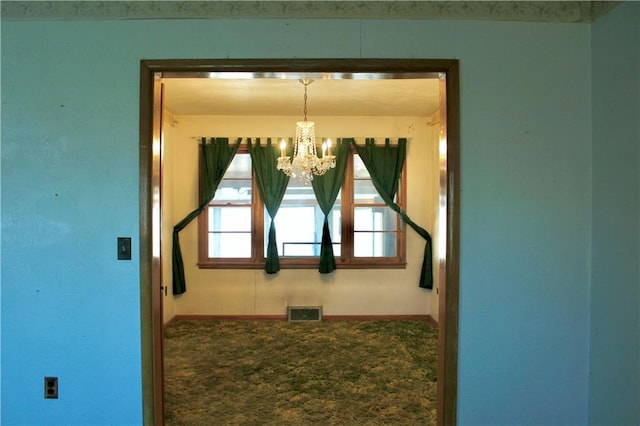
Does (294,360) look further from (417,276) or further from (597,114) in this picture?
(597,114)

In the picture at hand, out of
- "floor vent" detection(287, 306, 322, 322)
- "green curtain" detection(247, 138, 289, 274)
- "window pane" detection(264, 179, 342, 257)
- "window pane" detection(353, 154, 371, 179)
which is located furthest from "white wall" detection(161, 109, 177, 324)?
"window pane" detection(353, 154, 371, 179)

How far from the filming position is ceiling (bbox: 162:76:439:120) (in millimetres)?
2961

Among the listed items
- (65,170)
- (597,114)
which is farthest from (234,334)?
(597,114)

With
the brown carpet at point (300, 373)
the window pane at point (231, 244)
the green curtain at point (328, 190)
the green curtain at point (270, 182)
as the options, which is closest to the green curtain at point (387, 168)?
the green curtain at point (328, 190)

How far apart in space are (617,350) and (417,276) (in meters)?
2.71

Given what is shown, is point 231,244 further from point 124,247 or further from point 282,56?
point 282,56

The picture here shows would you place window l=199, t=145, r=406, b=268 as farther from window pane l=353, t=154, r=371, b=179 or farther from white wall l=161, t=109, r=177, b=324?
white wall l=161, t=109, r=177, b=324

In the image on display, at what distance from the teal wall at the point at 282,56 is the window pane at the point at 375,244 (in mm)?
2594

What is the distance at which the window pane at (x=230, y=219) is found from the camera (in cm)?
429

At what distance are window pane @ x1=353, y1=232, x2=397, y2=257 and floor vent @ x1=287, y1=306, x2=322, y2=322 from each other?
0.90 m

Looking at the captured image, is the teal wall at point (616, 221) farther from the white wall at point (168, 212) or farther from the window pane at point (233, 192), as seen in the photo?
the white wall at point (168, 212)

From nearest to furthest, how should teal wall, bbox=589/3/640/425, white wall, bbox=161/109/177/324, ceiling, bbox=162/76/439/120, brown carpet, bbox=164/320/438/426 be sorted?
teal wall, bbox=589/3/640/425 < brown carpet, bbox=164/320/438/426 < ceiling, bbox=162/76/439/120 < white wall, bbox=161/109/177/324

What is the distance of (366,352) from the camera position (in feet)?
10.7

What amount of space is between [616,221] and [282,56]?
1.81 meters
